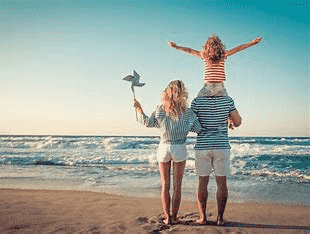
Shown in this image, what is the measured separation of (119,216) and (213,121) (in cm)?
199

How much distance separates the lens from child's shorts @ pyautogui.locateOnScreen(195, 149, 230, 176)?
149 inches

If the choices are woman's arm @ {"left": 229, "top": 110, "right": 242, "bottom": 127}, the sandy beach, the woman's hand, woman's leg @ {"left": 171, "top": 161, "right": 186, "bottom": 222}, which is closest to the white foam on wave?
the sandy beach

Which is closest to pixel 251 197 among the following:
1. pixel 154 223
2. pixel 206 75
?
pixel 154 223

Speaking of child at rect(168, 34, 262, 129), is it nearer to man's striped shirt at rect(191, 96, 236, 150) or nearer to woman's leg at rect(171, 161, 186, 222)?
man's striped shirt at rect(191, 96, 236, 150)

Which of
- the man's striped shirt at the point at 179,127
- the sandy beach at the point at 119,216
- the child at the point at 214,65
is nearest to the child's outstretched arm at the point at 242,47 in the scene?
the child at the point at 214,65

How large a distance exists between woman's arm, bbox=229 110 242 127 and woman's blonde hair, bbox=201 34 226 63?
27.8 inches

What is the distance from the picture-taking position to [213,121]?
151 inches

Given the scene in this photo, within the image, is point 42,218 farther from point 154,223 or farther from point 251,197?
point 251,197

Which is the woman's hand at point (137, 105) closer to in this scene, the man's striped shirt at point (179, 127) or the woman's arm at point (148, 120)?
the woman's arm at point (148, 120)

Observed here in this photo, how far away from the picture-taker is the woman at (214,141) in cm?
380

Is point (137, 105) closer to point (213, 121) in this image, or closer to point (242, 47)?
point (213, 121)

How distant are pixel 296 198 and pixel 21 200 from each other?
5334 mm

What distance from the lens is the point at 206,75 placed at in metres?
3.91

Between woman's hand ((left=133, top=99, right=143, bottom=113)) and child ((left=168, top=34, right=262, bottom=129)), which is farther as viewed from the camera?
woman's hand ((left=133, top=99, right=143, bottom=113))
